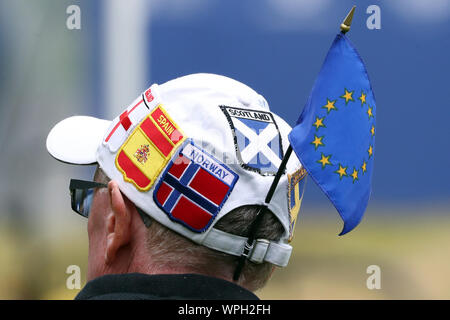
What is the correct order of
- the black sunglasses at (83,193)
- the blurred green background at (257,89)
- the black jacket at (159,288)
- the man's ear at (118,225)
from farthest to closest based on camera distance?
the blurred green background at (257,89) → the black sunglasses at (83,193) → the man's ear at (118,225) → the black jacket at (159,288)

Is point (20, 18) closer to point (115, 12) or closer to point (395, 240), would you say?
point (115, 12)

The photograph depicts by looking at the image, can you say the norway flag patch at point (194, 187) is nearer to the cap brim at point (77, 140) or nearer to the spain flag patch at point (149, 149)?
the spain flag patch at point (149, 149)

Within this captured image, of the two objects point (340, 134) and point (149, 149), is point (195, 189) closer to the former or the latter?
point (149, 149)

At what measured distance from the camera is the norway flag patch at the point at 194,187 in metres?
1.41

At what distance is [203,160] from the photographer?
1414 mm

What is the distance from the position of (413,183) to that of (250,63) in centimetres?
99

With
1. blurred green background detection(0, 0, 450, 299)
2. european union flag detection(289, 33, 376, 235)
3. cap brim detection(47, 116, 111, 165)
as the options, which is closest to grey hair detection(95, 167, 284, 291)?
european union flag detection(289, 33, 376, 235)

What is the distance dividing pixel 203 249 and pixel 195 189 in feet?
0.39

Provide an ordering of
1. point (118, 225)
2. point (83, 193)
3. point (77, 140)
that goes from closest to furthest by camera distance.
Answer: point (118, 225)
point (83, 193)
point (77, 140)

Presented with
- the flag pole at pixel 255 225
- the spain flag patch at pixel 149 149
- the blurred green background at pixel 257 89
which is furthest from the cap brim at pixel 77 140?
the blurred green background at pixel 257 89

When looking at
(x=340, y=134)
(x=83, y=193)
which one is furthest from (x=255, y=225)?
(x=83, y=193)

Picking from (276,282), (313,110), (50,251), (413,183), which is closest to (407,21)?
(413,183)

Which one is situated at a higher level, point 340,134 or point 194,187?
point 340,134

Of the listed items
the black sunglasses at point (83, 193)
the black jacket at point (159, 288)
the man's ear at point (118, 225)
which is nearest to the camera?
the black jacket at point (159, 288)
